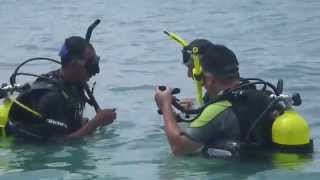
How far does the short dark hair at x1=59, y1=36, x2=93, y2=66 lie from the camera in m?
7.00

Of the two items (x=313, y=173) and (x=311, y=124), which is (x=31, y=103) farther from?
(x=311, y=124)

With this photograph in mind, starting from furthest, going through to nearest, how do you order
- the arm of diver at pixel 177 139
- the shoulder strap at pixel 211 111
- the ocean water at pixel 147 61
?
the ocean water at pixel 147 61, the arm of diver at pixel 177 139, the shoulder strap at pixel 211 111

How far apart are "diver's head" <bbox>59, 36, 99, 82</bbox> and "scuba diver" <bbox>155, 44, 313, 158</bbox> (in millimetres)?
1160

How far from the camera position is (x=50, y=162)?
6879 mm

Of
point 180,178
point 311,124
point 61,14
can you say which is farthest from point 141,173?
point 61,14

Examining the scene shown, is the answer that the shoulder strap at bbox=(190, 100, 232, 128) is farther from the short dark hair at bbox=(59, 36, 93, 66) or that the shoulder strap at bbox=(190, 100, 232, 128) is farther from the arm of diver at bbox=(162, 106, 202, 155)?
the short dark hair at bbox=(59, 36, 93, 66)

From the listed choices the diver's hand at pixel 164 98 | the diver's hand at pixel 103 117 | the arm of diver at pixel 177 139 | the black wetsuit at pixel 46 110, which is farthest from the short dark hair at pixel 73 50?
the arm of diver at pixel 177 139

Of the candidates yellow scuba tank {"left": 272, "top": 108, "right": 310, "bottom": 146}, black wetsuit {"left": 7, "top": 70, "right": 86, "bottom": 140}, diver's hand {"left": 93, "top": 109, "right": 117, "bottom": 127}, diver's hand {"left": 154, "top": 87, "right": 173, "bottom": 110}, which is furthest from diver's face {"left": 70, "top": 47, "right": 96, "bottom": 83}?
yellow scuba tank {"left": 272, "top": 108, "right": 310, "bottom": 146}

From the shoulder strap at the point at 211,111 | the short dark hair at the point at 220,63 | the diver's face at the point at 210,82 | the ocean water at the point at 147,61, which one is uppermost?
the short dark hair at the point at 220,63

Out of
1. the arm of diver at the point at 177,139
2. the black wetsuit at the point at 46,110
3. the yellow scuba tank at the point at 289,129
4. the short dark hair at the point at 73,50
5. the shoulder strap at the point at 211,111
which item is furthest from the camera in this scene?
the short dark hair at the point at 73,50

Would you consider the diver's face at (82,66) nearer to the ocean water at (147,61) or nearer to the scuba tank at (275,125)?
the ocean water at (147,61)

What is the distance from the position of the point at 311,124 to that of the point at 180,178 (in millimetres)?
2456

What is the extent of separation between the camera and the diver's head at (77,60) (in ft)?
23.0

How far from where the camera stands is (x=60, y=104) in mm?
6836
